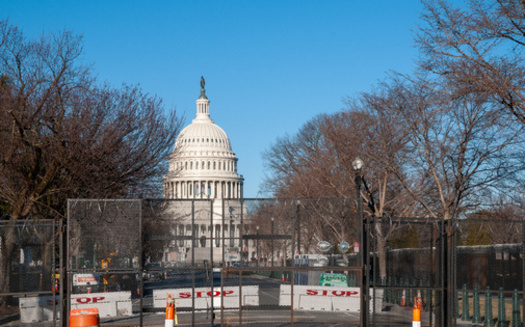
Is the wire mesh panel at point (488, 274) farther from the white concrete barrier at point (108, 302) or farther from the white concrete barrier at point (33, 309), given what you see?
the white concrete barrier at point (33, 309)

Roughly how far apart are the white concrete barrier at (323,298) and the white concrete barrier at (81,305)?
4.65 meters

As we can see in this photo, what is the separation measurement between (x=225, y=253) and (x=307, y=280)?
12490 millimetres

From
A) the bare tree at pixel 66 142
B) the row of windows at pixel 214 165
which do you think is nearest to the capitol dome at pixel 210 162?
the row of windows at pixel 214 165

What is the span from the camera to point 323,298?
23.5 m

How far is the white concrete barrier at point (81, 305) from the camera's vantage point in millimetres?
19031

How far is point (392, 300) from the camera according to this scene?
27641 mm

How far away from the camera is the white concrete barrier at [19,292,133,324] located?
19.0m

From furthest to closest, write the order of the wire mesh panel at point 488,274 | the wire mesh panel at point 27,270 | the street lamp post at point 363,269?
the wire mesh panel at point 488,274, the wire mesh panel at point 27,270, the street lamp post at point 363,269

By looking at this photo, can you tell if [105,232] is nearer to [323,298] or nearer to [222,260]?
[222,260]

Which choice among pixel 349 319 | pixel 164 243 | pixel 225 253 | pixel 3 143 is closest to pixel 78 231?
pixel 164 243

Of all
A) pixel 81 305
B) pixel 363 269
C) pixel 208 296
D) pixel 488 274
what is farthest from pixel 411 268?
pixel 81 305

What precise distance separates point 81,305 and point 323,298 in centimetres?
705

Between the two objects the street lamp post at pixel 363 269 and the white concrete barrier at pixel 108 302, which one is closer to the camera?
the street lamp post at pixel 363 269

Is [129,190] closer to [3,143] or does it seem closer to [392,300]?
[3,143]
